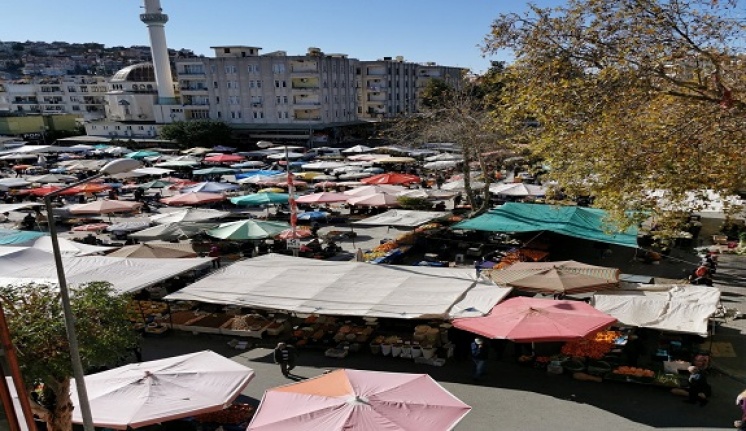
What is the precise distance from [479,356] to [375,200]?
536 inches

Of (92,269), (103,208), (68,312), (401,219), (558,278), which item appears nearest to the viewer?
(68,312)

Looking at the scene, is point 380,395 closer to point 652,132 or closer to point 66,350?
point 66,350

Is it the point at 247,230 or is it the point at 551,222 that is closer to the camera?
the point at 551,222

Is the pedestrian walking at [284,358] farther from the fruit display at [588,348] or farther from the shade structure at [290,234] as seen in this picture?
the shade structure at [290,234]

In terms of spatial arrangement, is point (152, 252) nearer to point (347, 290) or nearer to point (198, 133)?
point (347, 290)

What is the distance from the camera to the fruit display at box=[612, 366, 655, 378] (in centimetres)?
1051

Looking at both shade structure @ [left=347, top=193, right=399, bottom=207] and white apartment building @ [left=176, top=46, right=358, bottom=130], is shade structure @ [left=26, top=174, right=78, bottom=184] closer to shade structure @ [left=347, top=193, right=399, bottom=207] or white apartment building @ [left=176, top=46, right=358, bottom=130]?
shade structure @ [left=347, top=193, right=399, bottom=207]

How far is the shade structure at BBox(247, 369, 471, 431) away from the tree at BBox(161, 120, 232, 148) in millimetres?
57633

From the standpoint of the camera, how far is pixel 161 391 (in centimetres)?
855

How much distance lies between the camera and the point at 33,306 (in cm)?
729

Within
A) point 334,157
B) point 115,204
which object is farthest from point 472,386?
point 334,157

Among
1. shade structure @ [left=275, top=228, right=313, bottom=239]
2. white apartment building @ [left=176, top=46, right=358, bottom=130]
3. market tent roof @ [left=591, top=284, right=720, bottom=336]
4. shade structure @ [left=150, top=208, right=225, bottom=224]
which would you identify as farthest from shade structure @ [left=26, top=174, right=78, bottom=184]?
market tent roof @ [left=591, top=284, right=720, bottom=336]

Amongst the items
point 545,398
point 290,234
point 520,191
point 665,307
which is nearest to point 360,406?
point 545,398

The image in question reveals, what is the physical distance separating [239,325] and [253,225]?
251 inches
